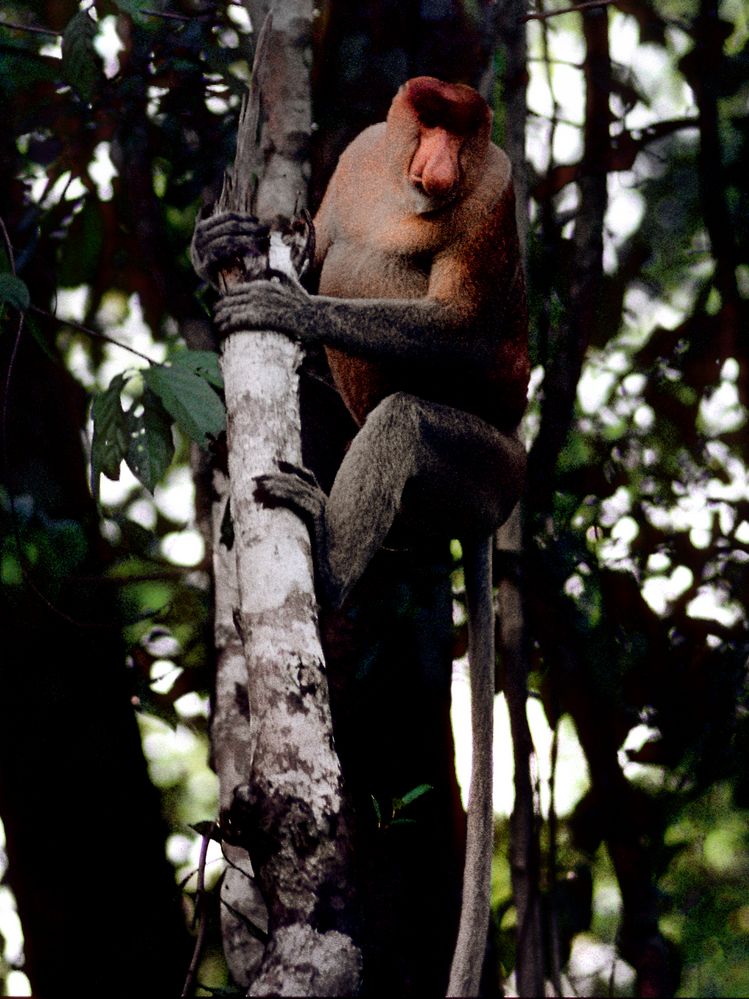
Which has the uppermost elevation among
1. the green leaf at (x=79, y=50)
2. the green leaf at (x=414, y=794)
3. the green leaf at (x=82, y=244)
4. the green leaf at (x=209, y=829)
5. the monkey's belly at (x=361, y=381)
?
the green leaf at (x=82, y=244)

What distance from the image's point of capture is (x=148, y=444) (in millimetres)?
1675

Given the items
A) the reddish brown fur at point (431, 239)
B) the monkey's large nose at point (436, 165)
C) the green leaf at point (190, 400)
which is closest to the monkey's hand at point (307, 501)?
the green leaf at point (190, 400)

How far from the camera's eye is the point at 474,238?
166 cm

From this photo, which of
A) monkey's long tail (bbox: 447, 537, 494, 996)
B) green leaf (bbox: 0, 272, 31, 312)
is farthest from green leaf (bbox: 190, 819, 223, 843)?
green leaf (bbox: 0, 272, 31, 312)

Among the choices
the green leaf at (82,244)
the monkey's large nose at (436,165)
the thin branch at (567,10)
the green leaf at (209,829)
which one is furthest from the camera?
the green leaf at (82,244)

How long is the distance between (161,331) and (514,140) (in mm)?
1121

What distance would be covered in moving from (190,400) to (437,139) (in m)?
0.56

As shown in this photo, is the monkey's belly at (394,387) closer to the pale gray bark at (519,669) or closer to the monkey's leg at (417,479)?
the monkey's leg at (417,479)

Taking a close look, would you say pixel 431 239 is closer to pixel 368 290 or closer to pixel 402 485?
pixel 368 290

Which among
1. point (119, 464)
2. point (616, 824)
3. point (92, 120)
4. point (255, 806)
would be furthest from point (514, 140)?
point (255, 806)

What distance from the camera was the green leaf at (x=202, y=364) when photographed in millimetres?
1627

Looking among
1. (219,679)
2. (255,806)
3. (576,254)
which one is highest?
(576,254)

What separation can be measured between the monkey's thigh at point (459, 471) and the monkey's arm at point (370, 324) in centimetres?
8

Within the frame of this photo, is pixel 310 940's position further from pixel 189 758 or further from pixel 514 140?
pixel 189 758
